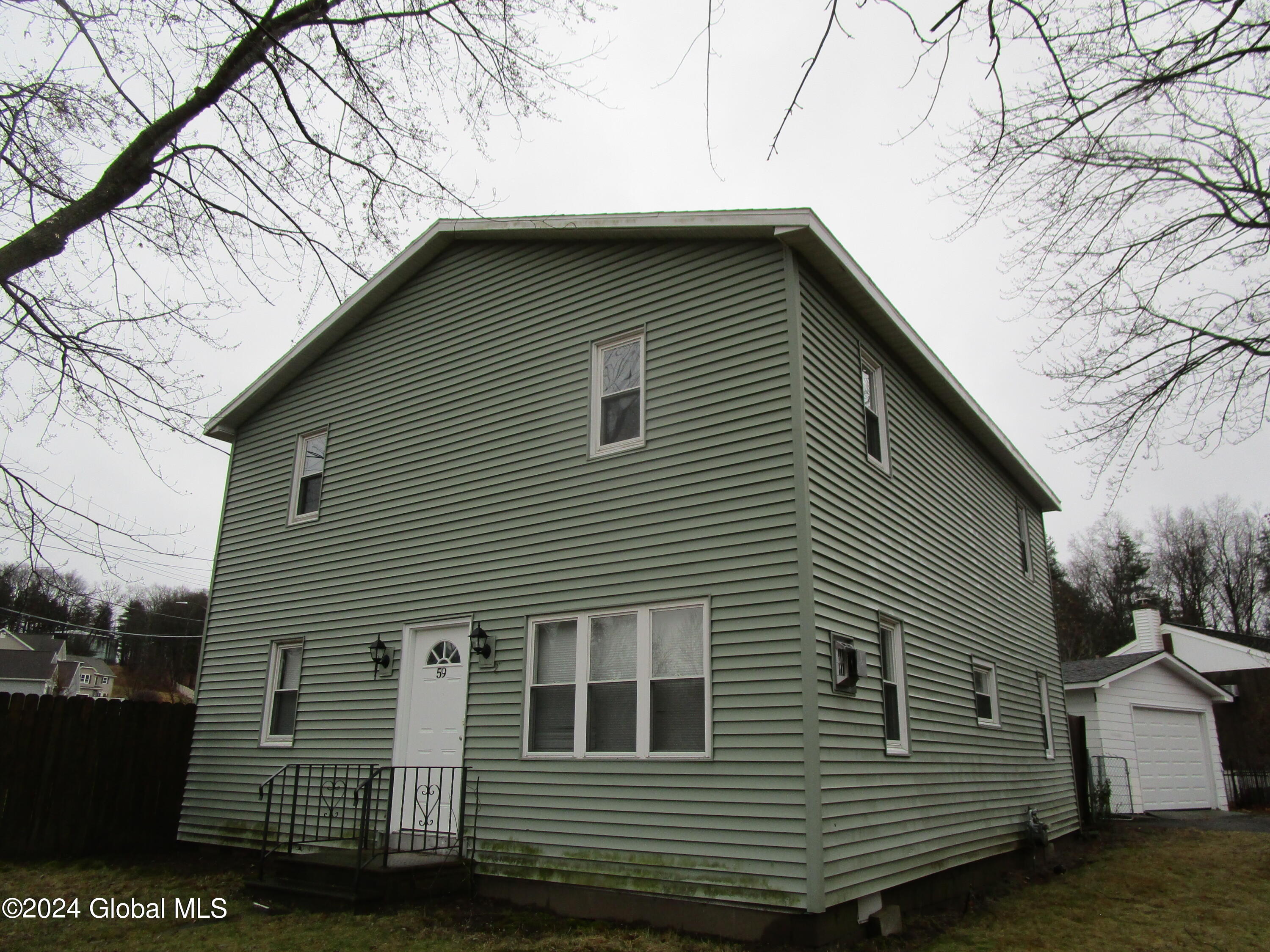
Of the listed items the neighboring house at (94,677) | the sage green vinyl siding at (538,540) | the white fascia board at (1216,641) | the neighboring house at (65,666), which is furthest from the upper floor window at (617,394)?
the neighboring house at (94,677)

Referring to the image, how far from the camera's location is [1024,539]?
51.3 ft

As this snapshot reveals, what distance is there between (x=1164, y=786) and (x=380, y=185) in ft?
70.3

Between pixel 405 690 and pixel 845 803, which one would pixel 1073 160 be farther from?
pixel 405 690

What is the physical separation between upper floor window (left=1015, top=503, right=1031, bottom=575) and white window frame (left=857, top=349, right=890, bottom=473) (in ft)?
20.2

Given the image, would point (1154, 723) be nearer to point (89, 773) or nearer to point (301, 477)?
point (301, 477)

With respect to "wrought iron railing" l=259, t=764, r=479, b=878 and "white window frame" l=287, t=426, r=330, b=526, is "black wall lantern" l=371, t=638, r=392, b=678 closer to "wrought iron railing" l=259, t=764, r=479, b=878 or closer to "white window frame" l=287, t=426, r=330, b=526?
"wrought iron railing" l=259, t=764, r=479, b=878

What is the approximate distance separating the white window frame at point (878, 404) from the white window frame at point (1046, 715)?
691 cm

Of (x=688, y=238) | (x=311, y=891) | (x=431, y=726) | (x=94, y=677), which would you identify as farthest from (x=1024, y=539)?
(x=94, y=677)

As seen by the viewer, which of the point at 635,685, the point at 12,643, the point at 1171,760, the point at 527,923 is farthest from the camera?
the point at 12,643

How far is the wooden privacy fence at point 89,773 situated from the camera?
11625 millimetres

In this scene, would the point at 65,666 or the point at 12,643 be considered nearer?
the point at 65,666

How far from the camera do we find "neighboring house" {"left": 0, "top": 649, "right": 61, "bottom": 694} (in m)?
47.2

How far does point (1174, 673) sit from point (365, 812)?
20.7 metres

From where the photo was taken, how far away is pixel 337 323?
1265 cm
